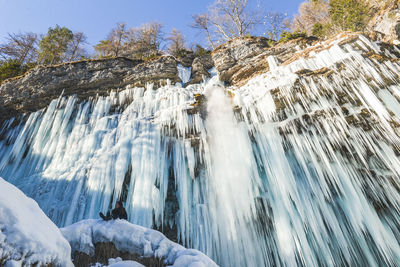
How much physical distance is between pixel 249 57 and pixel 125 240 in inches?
373

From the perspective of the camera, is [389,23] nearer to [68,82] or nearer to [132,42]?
[68,82]

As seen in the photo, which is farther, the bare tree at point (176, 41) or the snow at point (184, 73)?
the bare tree at point (176, 41)

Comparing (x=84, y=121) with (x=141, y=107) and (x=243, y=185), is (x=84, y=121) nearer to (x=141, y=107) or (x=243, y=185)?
(x=141, y=107)

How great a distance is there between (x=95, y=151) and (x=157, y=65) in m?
5.27

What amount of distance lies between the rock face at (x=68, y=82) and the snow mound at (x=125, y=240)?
7938 millimetres

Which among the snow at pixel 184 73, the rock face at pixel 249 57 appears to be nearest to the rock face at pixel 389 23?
the rock face at pixel 249 57

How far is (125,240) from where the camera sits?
3605 mm

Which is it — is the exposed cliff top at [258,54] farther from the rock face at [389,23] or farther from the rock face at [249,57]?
the rock face at [389,23]

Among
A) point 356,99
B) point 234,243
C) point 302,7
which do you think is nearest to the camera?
point 234,243

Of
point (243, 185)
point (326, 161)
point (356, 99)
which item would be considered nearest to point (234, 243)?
point (243, 185)

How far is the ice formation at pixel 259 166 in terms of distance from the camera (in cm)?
605

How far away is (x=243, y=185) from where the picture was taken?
285 inches

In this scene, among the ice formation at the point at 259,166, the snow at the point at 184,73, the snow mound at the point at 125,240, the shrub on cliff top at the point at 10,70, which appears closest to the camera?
the snow mound at the point at 125,240

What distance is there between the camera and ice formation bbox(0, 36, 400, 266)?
19.9ft
